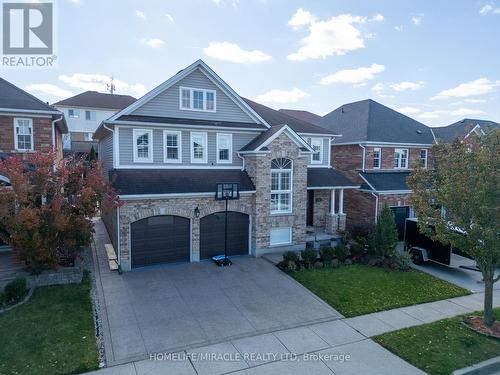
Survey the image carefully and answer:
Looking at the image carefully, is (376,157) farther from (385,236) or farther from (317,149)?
(385,236)

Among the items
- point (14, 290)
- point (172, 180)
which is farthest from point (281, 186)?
point (14, 290)

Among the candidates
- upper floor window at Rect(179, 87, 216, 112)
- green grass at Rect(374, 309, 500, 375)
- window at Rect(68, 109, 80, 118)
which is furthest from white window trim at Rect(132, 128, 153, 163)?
window at Rect(68, 109, 80, 118)

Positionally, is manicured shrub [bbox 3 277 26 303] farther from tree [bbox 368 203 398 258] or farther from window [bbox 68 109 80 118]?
window [bbox 68 109 80 118]

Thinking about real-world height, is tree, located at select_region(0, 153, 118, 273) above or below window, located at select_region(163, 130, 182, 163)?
below

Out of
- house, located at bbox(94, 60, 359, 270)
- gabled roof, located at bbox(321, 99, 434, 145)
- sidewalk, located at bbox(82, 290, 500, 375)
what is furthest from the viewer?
gabled roof, located at bbox(321, 99, 434, 145)

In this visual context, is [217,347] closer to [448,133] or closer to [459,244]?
[459,244]

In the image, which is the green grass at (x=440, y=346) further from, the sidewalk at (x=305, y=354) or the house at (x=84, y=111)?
the house at (x=84, y=111)

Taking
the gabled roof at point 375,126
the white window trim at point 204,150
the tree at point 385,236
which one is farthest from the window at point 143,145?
the gabled roof at point 375,126
